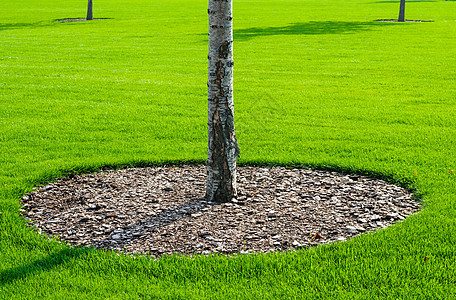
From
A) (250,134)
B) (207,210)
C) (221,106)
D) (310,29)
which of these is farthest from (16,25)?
(207,210)

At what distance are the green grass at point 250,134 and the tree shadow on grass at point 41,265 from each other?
0.06 ft

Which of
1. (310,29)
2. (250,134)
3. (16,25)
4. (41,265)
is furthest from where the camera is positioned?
(16,25)

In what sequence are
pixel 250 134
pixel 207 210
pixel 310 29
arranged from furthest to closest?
pixel 310 29 < pixel 250 134 < pixel 207 210

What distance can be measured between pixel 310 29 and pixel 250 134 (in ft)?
64.0

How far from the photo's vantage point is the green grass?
419 centimetres

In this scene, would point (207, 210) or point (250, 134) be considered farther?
point (250, 134)

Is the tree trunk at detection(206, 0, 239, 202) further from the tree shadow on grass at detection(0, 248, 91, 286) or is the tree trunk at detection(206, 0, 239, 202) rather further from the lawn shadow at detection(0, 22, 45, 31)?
the lawn shadow at detection(0, 22, 45, 31)

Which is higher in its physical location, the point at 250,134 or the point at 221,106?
the point at 221,106

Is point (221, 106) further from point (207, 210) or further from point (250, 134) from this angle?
point (250, 134)

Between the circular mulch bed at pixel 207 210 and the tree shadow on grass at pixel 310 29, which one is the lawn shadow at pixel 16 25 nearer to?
the tree shadow on grass at pixel 310 29

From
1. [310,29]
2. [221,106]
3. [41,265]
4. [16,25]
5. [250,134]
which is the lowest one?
[41,265]

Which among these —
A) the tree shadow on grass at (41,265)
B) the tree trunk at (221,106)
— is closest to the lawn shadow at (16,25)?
the tree trunk at (221,106)

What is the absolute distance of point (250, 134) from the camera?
8.88 m

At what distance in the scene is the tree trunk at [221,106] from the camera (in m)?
5.47
